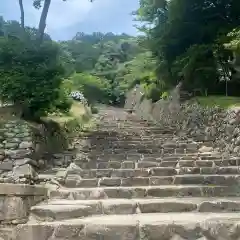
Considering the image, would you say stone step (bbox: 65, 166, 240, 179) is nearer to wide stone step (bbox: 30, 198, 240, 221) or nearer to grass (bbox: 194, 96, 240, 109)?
wide stone step (bbox: 30, 198, 240, 221)

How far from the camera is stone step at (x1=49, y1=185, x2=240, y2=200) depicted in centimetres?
554

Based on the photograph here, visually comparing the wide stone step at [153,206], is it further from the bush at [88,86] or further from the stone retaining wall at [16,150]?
the bush at [88,86]

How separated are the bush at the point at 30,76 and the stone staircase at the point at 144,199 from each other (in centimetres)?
156

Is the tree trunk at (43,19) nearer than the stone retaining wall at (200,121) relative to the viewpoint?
No

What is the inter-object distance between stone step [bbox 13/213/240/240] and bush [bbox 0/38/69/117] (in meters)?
5.58

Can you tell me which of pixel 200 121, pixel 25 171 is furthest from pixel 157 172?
pixel 200 121

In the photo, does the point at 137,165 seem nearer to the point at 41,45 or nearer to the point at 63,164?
the point at 63,164

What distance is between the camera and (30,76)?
9.29 m

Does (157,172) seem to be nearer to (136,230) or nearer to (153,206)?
(153,206)

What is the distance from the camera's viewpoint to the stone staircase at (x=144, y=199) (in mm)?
3854

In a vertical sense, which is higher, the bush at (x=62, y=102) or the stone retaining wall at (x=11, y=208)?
the bush at (x=62, y=102)

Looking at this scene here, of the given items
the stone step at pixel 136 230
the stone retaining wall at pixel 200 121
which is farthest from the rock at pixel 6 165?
the stone retaining wall at pixel 200 121

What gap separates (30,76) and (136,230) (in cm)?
621

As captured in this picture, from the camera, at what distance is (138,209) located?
481cm
